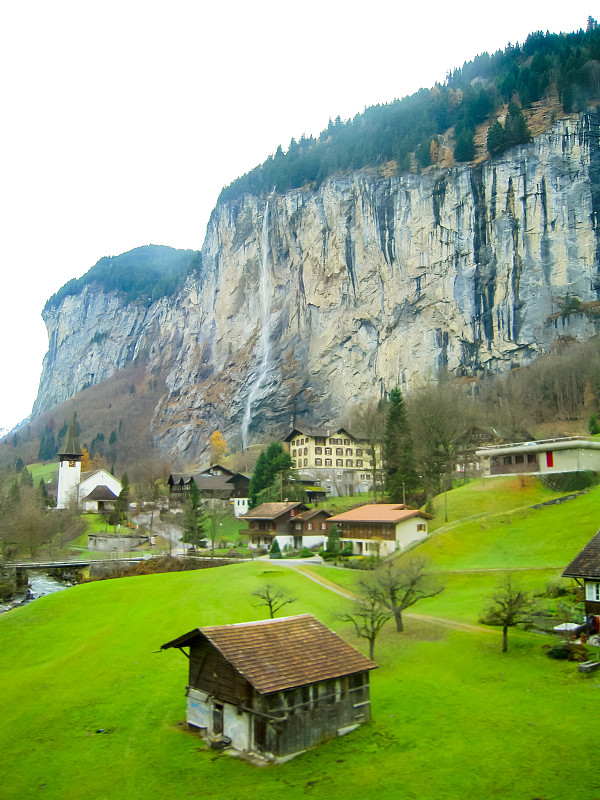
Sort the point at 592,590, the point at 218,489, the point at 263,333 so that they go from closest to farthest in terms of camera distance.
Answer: the point at 592,590 < the point at 218,489 < the point at 263,333

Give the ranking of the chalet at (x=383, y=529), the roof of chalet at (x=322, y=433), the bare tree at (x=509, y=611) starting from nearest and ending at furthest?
the bare tree at (x=509, y=611) < the chalet at (x=383, y=529) < the roof of chalet at (x=322, y=433)

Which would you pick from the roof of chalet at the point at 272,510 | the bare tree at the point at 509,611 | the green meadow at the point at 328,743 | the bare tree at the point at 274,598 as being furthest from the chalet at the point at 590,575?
the roof of chalet at the point at 272,510

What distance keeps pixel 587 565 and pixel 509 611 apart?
3837mm

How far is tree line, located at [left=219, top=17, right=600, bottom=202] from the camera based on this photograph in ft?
422

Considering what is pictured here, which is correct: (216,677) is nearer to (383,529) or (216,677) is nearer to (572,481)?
(383,529)

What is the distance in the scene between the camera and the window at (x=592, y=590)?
26141 millimetres

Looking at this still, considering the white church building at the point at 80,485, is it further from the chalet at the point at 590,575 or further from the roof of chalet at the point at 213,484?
the chalet at the point at 590,575

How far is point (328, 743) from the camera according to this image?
2044cm

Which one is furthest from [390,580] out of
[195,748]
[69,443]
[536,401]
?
[69,443]

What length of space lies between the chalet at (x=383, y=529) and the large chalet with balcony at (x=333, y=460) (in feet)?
123

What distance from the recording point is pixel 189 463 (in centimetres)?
16488

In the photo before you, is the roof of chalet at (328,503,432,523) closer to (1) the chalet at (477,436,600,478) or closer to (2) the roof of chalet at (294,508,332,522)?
(2) the roof of chalet at (294,508,332,522)

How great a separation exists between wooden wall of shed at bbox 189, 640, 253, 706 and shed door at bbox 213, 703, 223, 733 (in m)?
0.34

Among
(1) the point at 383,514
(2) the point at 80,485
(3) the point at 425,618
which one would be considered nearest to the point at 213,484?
(2) the point at 80,485
